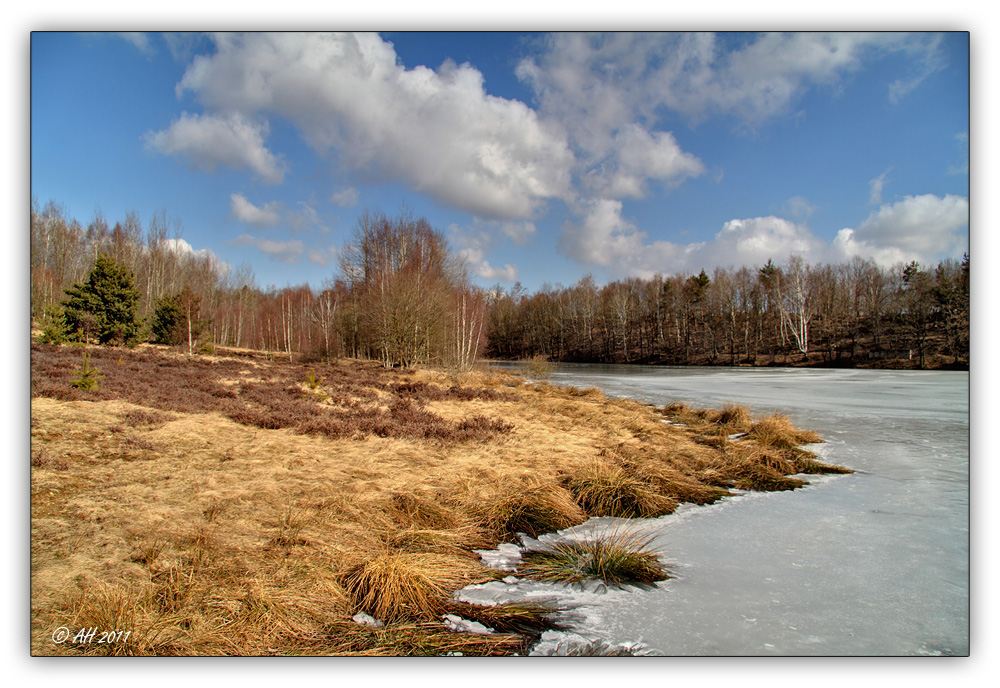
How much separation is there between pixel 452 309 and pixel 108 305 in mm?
15872

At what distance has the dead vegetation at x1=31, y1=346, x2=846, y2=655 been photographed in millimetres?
2447

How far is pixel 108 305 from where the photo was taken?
58.0 ft

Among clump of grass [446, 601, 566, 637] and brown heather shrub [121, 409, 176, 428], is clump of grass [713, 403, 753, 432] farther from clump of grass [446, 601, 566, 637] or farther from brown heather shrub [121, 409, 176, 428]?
brown heather shrub [121, 409, 176, 428]

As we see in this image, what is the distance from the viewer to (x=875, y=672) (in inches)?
93.1

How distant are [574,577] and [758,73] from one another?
459 centimetres

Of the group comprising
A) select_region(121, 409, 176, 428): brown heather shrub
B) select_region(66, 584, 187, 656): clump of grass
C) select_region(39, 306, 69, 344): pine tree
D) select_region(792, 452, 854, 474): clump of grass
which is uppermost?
select_region(39, 306, 69, 344): pine tree

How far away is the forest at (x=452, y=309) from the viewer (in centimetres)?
800

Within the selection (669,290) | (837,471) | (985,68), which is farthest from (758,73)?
(669,290)

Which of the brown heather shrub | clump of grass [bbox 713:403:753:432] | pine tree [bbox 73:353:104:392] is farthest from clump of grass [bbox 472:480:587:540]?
pine tree [bbox 73:353:104:392]

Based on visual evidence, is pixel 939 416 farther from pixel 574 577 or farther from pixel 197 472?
pixel 197 472

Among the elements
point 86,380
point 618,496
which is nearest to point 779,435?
point 618,496

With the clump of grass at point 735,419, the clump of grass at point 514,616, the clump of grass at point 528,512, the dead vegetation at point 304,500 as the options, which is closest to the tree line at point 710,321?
the clump of grass at point 735,419

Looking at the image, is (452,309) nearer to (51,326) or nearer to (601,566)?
(51,326)

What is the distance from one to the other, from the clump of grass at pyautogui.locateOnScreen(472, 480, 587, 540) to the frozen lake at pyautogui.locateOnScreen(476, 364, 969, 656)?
36.5 inches
